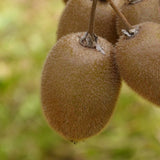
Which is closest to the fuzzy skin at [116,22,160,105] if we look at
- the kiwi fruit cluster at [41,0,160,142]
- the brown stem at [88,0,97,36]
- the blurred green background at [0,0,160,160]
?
the kiwi fruit cluster at [41,0,160,142]

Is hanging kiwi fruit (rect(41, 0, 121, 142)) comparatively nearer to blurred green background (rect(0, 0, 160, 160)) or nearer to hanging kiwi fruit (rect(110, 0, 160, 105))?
hanging kiwi fruit (rect(110, 0, 160, 105))

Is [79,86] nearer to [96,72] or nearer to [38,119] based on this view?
[96,72]

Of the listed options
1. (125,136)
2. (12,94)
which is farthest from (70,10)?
(12,94)

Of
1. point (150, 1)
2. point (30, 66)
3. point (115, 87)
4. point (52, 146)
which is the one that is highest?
point (150, 1)

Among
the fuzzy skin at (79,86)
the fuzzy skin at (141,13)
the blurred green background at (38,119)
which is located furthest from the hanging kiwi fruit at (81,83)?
the blurred green background at (38,119)

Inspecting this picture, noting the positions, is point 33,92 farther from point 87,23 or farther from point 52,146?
point 87,23

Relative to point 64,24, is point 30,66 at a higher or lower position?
lower

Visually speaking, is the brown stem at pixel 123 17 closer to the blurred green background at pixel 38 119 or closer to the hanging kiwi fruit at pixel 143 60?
the hanging kiwi fruit at pixel 143 60
